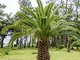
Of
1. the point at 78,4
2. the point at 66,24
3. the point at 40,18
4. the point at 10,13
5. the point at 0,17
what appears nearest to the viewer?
the point at 40,18

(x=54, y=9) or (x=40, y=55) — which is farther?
(x=54, y=9)

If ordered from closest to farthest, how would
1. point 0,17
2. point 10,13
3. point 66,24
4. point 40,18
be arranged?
point 40,18 < point 66,24 < point 0,17 < point 10,13

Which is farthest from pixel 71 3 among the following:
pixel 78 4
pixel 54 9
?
pixel 54 9

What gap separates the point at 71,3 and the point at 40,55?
111 ft

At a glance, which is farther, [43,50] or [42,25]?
[42,25]

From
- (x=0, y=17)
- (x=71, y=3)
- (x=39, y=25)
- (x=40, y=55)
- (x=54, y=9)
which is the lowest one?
(x=40, y=55)

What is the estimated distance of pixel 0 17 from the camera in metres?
46.0

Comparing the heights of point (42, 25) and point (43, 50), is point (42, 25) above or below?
above

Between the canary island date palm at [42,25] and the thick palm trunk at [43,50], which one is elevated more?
the canary island date palm at [42,25]

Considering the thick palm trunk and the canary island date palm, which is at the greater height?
the canary island date palm

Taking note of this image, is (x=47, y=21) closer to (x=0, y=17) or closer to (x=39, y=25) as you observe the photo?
(x=39, y=25)

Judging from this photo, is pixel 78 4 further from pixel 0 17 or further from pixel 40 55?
pixel 40 55

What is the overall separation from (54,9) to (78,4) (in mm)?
26491

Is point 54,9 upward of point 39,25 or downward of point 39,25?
upward
